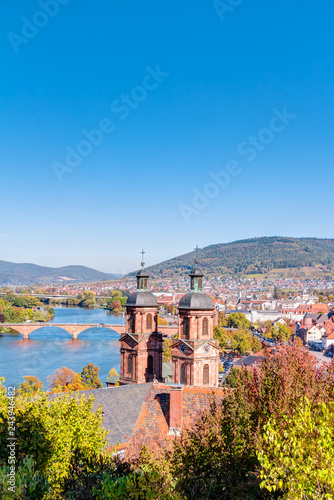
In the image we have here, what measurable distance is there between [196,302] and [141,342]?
4524mm

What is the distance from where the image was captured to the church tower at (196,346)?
23.9 meters

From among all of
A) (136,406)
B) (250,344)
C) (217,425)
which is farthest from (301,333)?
(217,425)

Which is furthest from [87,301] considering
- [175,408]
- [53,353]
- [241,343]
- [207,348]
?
[175,408]

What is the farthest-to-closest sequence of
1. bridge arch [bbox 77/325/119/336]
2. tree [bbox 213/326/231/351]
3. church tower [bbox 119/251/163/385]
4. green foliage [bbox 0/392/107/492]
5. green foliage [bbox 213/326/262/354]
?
bridge arch [bbox 77/325/119/336] → green foliage [bbox 213/326/262/354] → tree [bbox 213/326/231/351] → church tower [bbox 119/251/163/385] → green foliage [bbox 0/392/107/492]

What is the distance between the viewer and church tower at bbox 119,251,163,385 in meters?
25.9

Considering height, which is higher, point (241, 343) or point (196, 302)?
point (196, 302)

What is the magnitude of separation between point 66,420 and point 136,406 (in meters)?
9.50

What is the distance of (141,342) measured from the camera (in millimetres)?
25938

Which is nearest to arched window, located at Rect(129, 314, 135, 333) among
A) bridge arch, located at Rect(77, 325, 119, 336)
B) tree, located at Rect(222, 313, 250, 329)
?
bridge arch, located at Rect(77, 325, 119, 336)

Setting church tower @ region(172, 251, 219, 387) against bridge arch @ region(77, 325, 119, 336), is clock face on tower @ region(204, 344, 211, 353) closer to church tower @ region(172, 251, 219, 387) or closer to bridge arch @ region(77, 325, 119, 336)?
church tower @ region(172, 251, 219, 387)

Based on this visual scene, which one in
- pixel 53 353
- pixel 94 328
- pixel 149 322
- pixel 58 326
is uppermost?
pixel 149 322

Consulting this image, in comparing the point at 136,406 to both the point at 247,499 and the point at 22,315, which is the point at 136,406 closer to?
the point at 247,499

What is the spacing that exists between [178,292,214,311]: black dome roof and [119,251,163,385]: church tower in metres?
2.85

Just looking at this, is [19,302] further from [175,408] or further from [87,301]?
[175,408]
